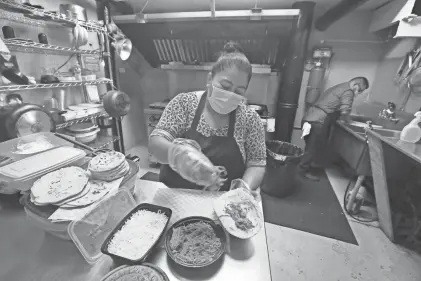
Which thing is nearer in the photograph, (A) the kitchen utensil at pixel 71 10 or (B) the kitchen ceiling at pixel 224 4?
(A) the kitchen utensil at pixel 71 10

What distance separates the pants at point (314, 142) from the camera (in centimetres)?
298

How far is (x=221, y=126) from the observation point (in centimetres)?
125

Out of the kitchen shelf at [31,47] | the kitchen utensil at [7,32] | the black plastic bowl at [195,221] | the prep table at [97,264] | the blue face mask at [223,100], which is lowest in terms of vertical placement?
the prep table at [97,264]

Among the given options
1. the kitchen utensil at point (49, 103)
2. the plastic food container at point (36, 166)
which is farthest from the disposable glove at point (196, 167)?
the kitchen utensil at point (49, 103)

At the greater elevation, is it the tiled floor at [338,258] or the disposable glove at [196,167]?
the disposable glove at [196,167]

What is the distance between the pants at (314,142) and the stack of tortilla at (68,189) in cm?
300

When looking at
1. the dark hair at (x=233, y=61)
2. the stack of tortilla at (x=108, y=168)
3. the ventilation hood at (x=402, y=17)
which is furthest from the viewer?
the ventilation hood at (x=402, y=17)

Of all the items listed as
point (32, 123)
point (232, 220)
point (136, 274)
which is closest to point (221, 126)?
point (232, 220)

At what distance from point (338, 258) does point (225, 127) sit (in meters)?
1.63

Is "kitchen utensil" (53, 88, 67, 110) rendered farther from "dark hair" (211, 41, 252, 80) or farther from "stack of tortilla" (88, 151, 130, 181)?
"dark hair" (211, 41, 252, 80)

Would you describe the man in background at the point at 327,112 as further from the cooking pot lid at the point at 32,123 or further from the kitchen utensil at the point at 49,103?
the kitchen utensil at the point at 49,103

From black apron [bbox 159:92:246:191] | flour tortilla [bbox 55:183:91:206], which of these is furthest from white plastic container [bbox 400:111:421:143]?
flour tortilla [bbox 55:183:91:206]

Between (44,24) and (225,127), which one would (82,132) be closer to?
(44,24)

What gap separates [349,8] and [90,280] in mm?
3368
